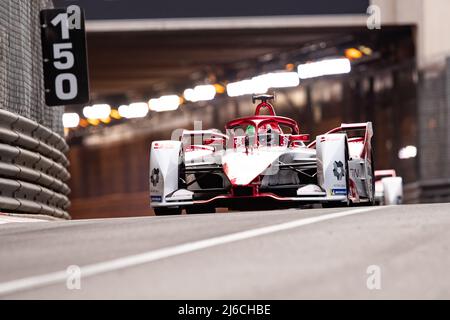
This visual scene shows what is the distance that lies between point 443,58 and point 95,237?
17.9 meters

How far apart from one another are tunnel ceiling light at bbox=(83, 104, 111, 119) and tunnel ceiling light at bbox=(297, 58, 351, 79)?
12.0 metres

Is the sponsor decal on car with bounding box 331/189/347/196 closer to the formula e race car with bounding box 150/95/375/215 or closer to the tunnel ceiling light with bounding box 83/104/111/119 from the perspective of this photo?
the formula e race car with bounding box 150/95/375/215

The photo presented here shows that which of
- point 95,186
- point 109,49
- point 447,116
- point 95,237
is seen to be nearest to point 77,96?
point 95,237

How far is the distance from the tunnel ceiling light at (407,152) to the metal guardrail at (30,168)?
38.4 ft

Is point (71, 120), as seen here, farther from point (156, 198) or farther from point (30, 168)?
point (156, 198)

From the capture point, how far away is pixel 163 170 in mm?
12805

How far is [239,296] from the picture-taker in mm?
4734

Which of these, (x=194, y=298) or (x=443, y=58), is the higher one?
(x=443, y=58)

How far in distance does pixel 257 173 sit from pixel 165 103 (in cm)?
2588

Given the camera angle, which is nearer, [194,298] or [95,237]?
[194,298]

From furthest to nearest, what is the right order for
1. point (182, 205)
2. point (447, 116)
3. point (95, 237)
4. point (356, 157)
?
point (447, 116)
point (356, 157)
point (182, 205)
point (95, 237)

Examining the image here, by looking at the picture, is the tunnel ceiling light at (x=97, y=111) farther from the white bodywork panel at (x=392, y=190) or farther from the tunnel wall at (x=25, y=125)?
the tunnel wall at (x=25, y=125)
